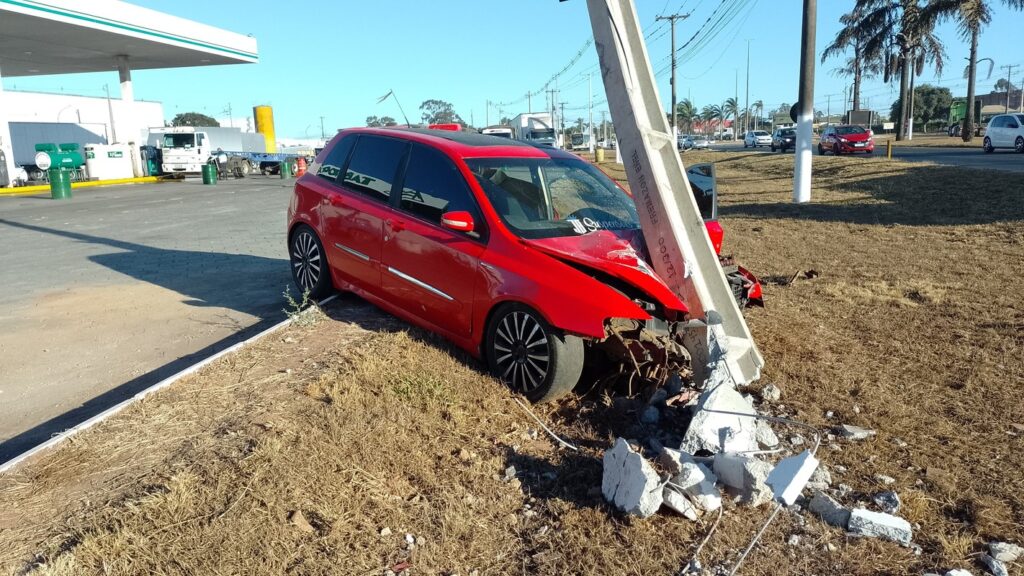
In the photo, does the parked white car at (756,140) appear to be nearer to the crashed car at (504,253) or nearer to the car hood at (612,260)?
the crashed car at (504,253)

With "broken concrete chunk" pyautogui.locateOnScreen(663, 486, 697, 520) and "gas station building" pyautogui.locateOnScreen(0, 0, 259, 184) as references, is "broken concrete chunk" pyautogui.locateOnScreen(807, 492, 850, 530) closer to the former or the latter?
"broken concrete chunk" pyautogui.locateOnScreen(663, 486, 697, 520)

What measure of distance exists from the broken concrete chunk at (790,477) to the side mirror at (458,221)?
96.5 inches

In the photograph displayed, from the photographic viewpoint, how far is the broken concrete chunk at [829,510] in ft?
11.2

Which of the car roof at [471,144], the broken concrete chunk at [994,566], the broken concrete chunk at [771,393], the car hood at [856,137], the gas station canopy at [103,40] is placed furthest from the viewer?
the car hood at [856,137]

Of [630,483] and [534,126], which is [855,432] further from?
[534,126]

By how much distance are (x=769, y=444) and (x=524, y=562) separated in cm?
171

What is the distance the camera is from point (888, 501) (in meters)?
3.54

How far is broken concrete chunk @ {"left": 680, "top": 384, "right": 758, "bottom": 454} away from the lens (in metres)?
4.01

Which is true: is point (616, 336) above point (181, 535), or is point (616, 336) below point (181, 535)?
above

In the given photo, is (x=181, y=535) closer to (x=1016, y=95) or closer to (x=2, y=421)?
(x=2, y=421)

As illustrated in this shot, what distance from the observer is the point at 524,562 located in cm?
321

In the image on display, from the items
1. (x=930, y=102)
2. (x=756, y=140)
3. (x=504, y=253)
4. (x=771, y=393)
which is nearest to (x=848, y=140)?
(x=756, y=140)

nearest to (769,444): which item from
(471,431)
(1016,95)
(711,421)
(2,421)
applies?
(711,421)

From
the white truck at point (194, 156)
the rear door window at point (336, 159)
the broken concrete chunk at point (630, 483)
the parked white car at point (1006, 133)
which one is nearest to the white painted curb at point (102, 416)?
the rear door window at point (336, 159)
